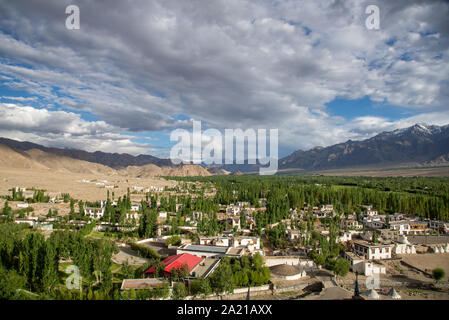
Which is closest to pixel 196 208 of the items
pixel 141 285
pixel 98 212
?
pixel 98 212

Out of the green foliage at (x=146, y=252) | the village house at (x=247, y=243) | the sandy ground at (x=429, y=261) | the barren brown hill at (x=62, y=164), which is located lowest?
the sandy ground at (x=429, y=261)

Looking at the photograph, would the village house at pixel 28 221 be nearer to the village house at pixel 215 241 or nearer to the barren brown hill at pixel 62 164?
the village house at pixel 215 241

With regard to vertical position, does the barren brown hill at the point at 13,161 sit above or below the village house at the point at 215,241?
above

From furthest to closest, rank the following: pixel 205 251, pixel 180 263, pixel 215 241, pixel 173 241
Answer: pixel 173 241
pixel 215 241
pixel 205 251
pixel 180 263

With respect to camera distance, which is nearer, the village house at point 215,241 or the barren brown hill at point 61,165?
the village house at point 215,241

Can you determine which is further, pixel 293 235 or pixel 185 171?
pixel 185 171

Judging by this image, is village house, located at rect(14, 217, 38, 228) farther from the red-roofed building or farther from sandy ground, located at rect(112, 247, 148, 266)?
the red-roofed building

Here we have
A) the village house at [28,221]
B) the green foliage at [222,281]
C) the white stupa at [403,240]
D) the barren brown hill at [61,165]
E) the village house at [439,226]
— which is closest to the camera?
the green foliage at [222,281]

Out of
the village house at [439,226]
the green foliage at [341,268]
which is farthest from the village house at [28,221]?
the village house at [439,226]

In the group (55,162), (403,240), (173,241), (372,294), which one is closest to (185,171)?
(55,162)

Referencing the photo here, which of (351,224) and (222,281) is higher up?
(222,281)

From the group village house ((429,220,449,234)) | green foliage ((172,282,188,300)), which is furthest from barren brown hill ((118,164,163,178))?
green foliage ((172,282,188,300))

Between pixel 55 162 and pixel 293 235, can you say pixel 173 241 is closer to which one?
pixel 293 235
